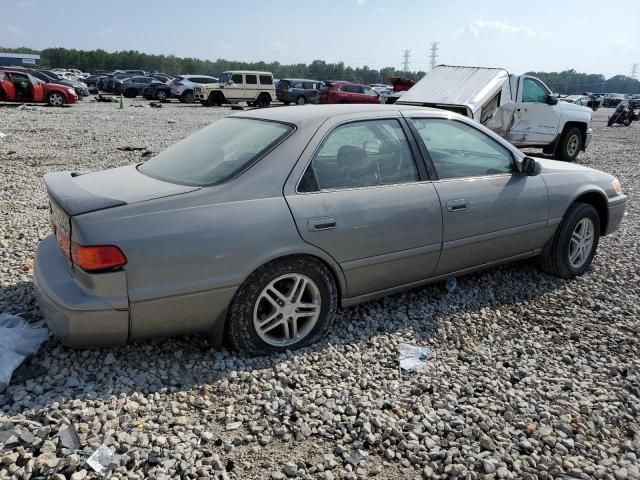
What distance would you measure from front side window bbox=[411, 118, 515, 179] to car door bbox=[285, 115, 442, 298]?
207mm

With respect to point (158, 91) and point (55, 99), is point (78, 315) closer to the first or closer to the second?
point (55, 99)

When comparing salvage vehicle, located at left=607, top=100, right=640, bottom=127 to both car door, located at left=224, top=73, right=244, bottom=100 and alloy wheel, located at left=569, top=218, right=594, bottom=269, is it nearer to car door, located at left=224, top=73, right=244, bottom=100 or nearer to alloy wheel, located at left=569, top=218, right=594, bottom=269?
car door, located at left=224, top=73, right=244, bottom=100

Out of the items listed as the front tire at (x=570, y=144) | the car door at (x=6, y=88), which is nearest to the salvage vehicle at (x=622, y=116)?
the front tire at (x=570, y=144)

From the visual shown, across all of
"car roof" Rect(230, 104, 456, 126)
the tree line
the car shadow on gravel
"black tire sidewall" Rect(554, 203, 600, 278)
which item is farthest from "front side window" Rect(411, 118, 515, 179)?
the tree line

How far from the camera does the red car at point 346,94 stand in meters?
27.1

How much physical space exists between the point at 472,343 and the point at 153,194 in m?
2.27

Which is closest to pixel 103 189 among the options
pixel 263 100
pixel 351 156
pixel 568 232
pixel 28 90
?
pixel 351 156

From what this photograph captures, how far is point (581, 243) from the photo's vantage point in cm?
474

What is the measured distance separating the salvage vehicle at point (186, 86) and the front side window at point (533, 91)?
21701 mm

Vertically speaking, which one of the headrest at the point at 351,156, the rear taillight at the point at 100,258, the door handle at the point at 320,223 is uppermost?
the headrest at the point at 351,156

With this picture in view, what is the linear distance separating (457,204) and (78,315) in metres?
2.54

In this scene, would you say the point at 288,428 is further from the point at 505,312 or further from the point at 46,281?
the point at 505,312

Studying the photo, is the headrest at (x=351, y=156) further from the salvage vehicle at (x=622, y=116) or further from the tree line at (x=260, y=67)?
the tree line at (x=260, y=67)

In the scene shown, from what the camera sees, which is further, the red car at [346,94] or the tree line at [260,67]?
the tree line at [260,67]
